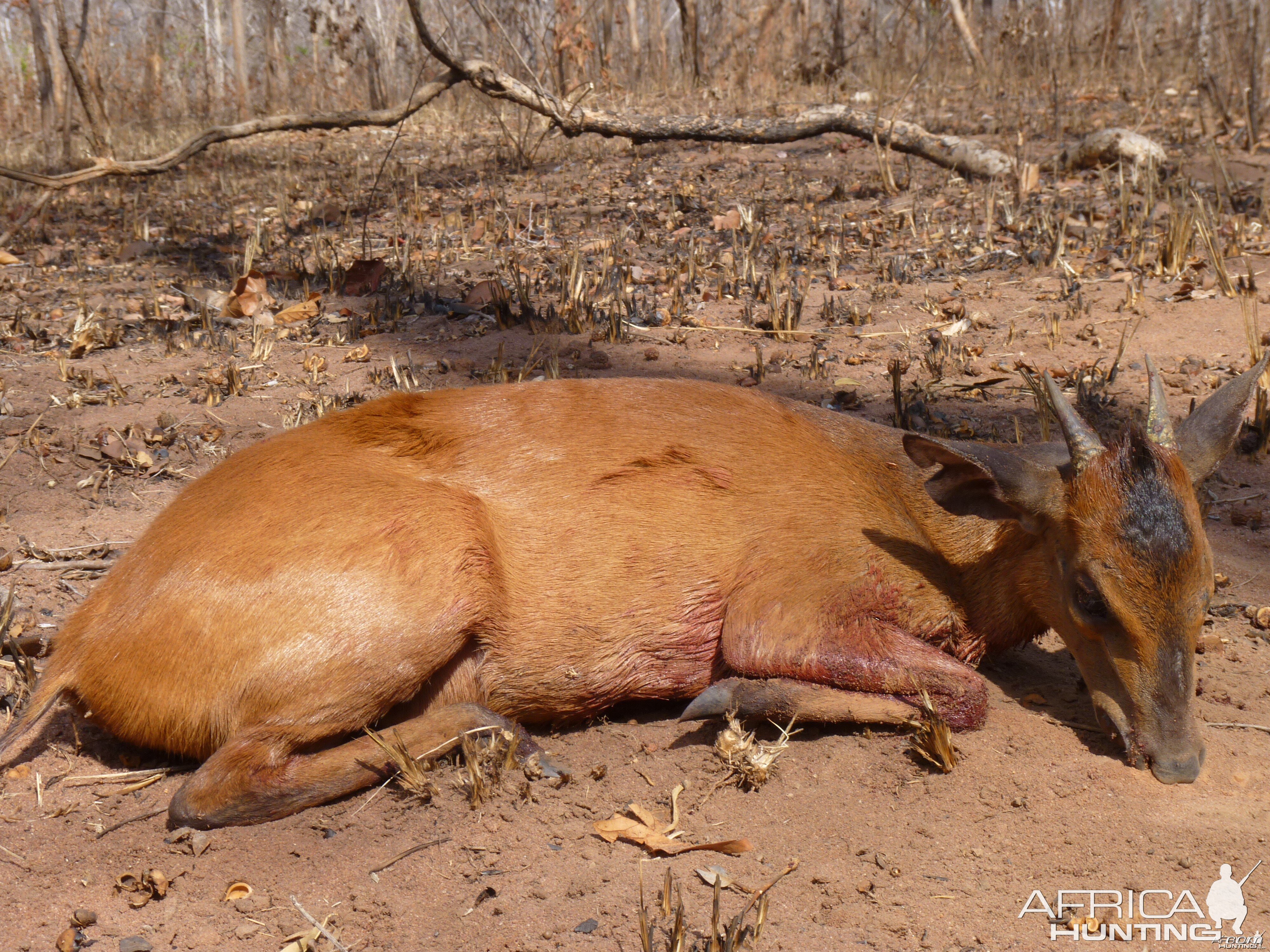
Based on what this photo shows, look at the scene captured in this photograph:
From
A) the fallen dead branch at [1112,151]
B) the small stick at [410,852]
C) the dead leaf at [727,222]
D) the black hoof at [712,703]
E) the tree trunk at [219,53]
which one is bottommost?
the small stick at [410,852]

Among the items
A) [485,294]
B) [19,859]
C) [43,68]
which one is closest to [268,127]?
[485,294]

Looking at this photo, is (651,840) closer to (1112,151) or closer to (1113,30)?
(1112,151)

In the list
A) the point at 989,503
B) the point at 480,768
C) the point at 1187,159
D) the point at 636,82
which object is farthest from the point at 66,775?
the point at 636,82

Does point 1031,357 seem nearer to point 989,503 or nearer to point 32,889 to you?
point 989,503

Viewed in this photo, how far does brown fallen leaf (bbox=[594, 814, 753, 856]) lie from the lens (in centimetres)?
310

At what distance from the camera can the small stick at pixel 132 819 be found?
11.0 feet

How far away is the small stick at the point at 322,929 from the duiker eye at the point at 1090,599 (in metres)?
2.38

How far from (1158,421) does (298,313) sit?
19.2 ft

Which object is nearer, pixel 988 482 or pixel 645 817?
pixel 645 817

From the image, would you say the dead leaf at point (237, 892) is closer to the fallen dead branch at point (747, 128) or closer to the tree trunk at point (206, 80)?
the fallen dead branch at point (747, 128)

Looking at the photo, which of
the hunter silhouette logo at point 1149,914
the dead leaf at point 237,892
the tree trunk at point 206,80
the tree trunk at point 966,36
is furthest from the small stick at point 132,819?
the tree trunk at point 206,80

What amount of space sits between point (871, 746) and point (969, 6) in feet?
54.8

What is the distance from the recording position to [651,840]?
316 centimetres

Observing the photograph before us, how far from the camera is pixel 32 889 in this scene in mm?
3074
